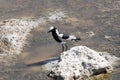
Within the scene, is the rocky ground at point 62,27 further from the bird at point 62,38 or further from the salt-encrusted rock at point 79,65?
the salt-encrusted rock at point 79,65

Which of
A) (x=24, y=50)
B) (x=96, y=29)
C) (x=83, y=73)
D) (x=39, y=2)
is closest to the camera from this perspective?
(x=83, y=73)

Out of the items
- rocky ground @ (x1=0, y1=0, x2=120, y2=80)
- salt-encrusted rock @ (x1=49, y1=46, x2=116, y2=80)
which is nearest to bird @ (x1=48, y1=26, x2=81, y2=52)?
rocky ground @ (x1=0, y1=0, x2=120, y2=80)

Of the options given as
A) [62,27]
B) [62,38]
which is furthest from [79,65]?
[62,27]

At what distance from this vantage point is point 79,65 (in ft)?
52.7

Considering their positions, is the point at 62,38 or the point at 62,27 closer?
the point at 62,38

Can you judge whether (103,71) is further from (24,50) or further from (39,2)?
(39,2)

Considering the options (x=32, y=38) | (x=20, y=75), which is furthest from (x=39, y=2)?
(x=20, y=75)

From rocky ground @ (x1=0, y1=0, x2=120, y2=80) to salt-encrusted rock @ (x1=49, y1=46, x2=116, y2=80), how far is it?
59 cm

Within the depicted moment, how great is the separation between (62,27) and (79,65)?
513 centimetres

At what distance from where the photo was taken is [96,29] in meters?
20.5

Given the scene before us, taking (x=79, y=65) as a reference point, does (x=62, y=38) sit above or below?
above

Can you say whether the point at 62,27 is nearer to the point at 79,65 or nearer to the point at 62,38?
the point at 62,38

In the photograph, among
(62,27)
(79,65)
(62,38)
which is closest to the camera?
(79,65)

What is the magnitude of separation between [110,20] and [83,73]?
6135 millimetres
